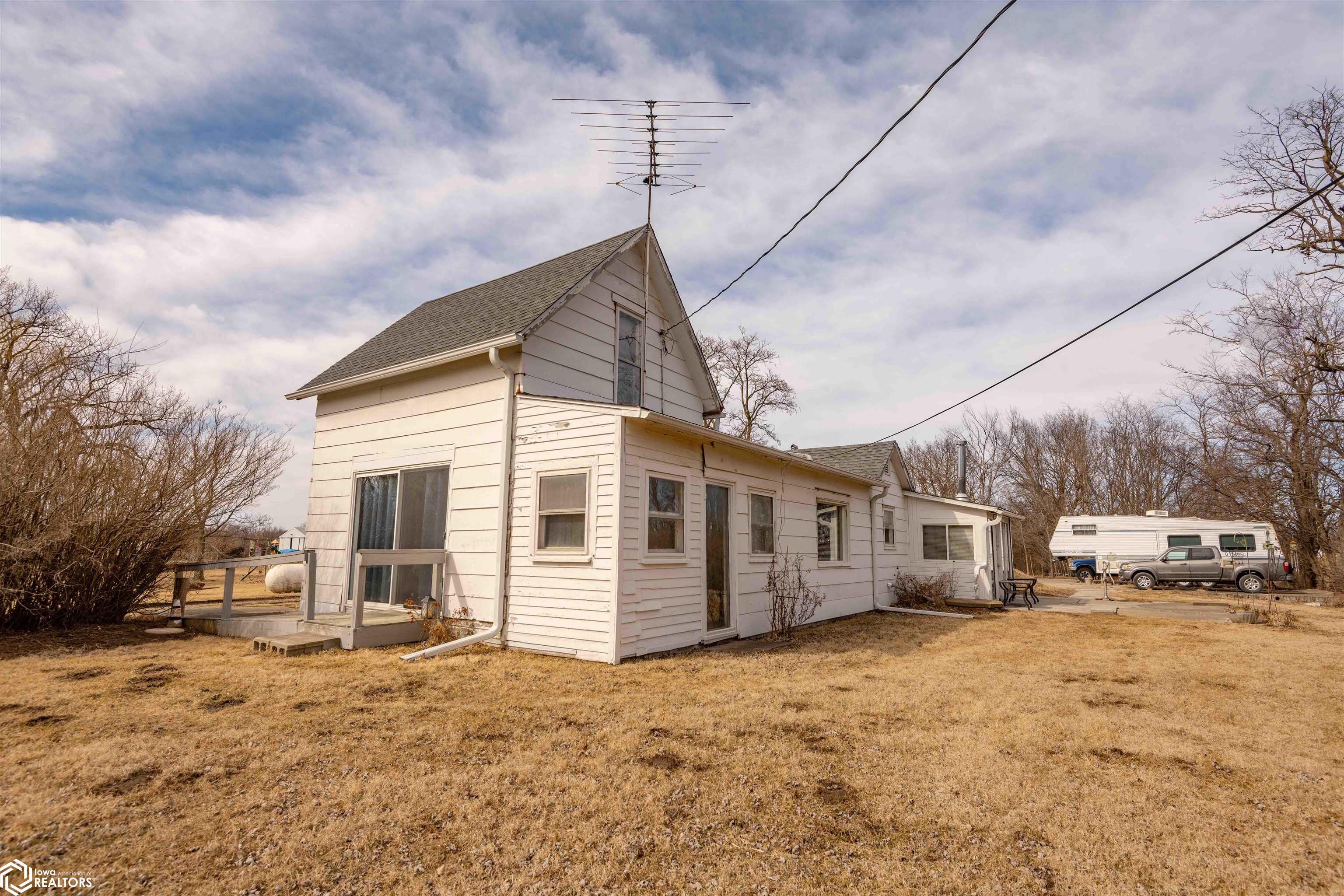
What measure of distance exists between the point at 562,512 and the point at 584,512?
0.34 meters

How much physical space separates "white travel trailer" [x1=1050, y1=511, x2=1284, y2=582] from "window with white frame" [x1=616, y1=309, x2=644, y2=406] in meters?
21.9

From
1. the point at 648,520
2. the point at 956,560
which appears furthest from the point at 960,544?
the point at 648,520

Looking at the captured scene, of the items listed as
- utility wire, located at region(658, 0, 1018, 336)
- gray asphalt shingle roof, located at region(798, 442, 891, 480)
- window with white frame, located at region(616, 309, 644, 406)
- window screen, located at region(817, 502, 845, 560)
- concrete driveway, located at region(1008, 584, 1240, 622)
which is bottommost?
concrete driveway, located at region(1008, 584, 1240, 622)

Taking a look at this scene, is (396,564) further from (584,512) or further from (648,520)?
(648,520)

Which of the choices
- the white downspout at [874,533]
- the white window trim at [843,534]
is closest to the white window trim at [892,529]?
the white downspout at [874,533]

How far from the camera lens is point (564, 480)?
26.2ft

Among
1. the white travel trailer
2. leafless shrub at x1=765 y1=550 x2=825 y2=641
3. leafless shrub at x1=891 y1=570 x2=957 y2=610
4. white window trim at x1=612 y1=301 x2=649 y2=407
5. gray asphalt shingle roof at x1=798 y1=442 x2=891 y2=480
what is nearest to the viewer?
leafless shrub at x1=765 y1=550 x2=825 y2=641

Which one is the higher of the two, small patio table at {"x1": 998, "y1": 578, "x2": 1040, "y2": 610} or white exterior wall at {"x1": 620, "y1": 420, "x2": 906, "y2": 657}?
white exterior wall at {"x1": 620, "y1": 420, "x2": 906, "y2": 657}

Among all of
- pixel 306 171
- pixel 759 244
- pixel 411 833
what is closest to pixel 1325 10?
pixel 759 244

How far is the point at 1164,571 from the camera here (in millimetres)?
22438

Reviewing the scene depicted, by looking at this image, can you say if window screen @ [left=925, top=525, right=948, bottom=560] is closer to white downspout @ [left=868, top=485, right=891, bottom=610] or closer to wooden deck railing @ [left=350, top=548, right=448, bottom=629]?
white downspout @ [left=868, top=485, right=891, bottom=610]

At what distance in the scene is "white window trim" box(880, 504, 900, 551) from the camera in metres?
15.5

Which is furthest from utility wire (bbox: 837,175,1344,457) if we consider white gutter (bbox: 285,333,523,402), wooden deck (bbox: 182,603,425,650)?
wooden deck (bbox: 182,603,425,650)

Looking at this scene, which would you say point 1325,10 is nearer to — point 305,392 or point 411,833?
point 411,833
